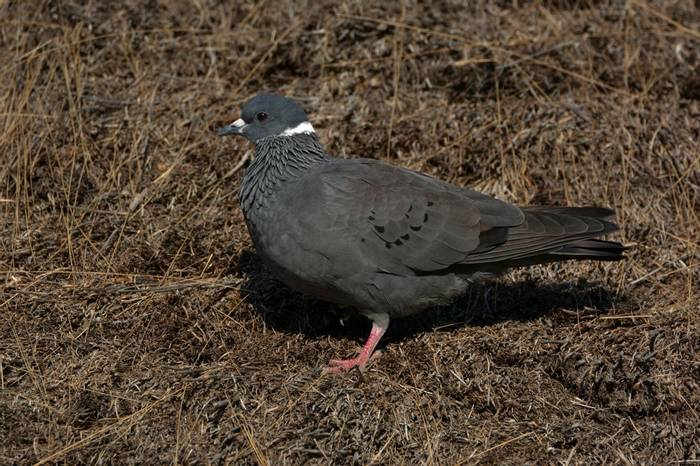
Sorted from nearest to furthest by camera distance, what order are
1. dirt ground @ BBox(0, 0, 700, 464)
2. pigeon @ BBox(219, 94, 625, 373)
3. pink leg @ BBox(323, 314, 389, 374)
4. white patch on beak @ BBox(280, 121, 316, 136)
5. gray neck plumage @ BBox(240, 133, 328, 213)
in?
1. dirt ground @ BBox(0, 0, 700, 464)
2. pigeon @ BBox(219, 94, 625, 373)
3. pink leg @ BBox(323, 314, 389, 374)
4. gray neck plumage @ BBox(240, 133, 328, 213)
5. white patch on beak @ BBox(280, 121, 316, 136)

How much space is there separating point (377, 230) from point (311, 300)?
88cm

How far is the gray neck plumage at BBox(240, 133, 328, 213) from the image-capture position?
191 inches

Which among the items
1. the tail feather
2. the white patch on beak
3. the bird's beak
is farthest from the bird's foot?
the bird's beak

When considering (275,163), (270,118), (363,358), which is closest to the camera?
(363,358)

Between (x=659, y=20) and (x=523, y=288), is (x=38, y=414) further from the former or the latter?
(x=659, y=20)

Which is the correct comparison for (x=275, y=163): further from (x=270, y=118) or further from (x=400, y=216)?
(x=400, y=216)

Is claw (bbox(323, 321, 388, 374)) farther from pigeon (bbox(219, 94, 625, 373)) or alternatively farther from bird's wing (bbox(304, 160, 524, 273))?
→ bird's wing (bbox(304, 160, 524, 273))

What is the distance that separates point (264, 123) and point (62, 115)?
1.74 metres

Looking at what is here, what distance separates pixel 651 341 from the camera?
4.74 meters

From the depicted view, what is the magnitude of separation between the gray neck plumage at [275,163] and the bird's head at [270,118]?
50mm

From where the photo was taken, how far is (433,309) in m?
5.42

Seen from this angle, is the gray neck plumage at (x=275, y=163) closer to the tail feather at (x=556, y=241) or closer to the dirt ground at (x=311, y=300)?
the dirt ground at (x=311, y=300)

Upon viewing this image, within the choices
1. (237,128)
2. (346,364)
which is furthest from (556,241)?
(237,128)

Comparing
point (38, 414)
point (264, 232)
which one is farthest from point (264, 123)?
point (38, 414)
